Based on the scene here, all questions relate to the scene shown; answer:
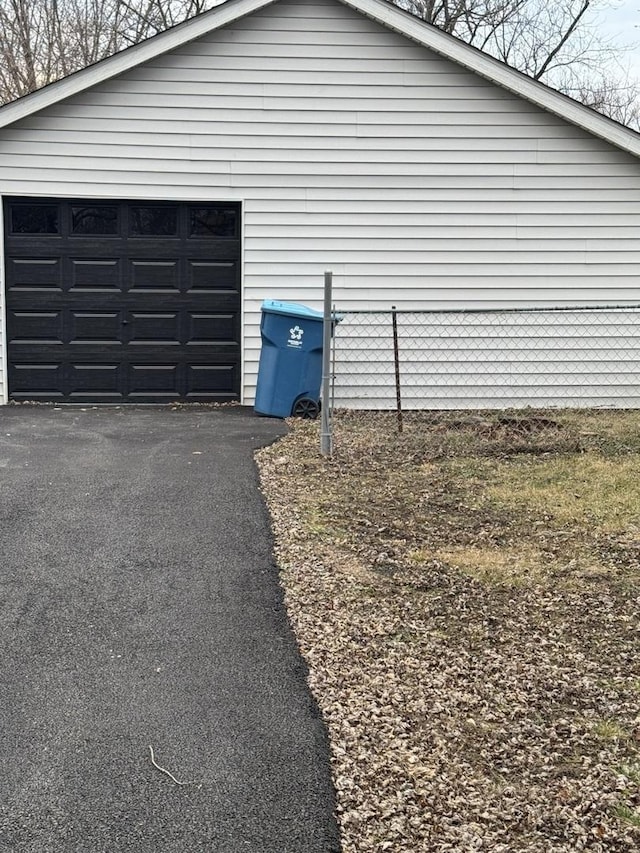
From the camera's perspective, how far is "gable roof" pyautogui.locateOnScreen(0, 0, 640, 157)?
980cm

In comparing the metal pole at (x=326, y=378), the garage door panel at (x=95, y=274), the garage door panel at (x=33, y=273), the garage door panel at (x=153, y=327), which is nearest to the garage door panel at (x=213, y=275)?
the garage door panel at (x=153, y=327)

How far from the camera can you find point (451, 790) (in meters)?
2.68

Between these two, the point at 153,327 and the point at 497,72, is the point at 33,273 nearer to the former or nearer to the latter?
the point at 153,327

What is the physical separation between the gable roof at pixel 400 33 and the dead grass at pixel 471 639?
472cm

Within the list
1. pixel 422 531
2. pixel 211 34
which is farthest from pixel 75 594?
pixel 211 34

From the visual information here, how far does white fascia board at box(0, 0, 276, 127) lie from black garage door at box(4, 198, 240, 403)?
Answer: 1.03 meters

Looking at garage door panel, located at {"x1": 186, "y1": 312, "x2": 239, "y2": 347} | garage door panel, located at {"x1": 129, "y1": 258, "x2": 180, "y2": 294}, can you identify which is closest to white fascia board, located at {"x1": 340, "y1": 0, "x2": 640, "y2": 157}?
garage door panel, located at {"x1": 129, "y1": 258, "x2": 180, "y2": 294}

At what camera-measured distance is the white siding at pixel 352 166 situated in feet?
33.2

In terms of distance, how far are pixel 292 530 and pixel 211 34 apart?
274 inches

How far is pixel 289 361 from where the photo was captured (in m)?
9.58

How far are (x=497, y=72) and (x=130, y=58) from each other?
4.13 m

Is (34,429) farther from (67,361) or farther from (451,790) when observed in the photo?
(451,790)

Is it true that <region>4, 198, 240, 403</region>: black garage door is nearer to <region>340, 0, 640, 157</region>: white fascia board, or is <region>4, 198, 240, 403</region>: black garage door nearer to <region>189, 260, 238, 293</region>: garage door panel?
<region>189, 260, 238, 293</region>: garage door panel

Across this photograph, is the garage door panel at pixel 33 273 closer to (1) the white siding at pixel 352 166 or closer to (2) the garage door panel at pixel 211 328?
(1) the white siding at pixel 352 166
